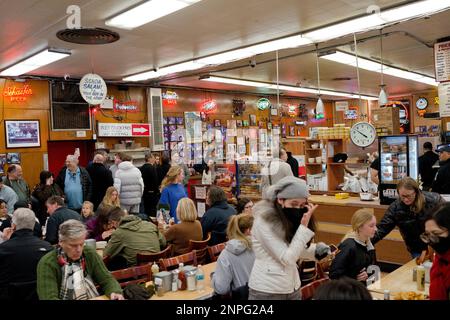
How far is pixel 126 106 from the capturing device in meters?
12.1

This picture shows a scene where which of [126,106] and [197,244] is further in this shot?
[126,106]

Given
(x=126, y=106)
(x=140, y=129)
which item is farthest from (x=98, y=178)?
(x=126, y=106)

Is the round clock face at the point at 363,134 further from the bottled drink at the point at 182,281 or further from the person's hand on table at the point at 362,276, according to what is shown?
the bottled drink at the point at 182,281

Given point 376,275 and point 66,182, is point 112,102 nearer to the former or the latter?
point 66,182

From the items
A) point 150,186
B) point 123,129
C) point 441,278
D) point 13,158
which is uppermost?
point 123,129

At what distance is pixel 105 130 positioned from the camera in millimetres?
11438

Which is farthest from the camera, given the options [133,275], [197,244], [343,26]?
[343,26]

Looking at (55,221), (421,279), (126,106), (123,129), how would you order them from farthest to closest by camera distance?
(126,106)
(123,129)
(55,221)
(421,279)

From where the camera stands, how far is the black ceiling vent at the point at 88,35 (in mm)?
6020

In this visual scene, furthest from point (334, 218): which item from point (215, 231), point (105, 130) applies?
point (105, 130)

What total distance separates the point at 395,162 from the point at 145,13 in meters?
4.57

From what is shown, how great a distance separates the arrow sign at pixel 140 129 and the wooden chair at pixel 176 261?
7.87 m

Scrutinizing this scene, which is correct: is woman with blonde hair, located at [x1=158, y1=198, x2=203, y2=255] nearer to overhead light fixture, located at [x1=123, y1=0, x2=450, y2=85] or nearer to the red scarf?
overhead light fixture, located at [x1=123, y1=0, x2=450, y2=85]

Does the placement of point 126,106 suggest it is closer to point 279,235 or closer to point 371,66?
point 371,66
